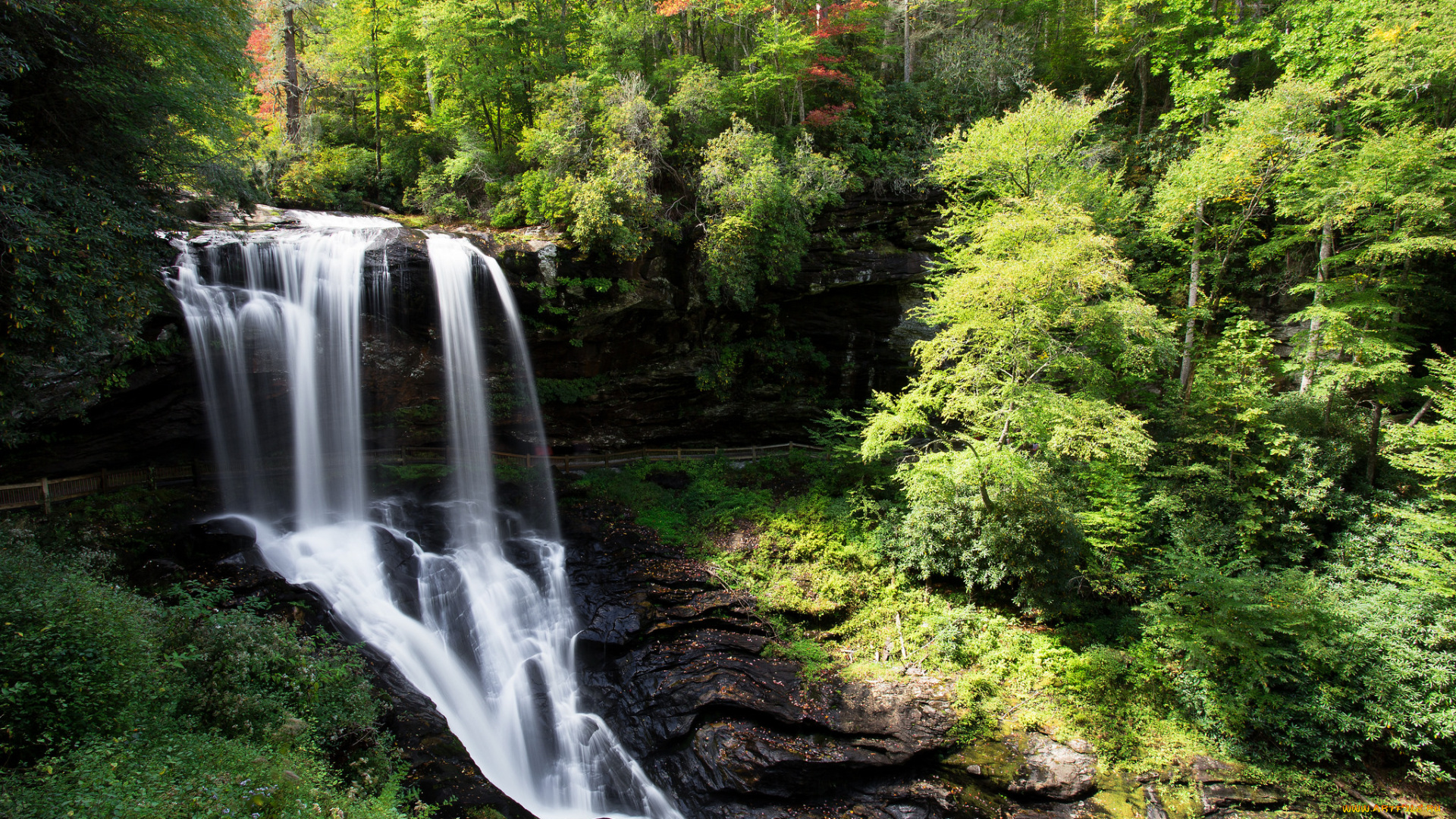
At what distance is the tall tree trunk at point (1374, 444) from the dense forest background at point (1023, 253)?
0.09 metres

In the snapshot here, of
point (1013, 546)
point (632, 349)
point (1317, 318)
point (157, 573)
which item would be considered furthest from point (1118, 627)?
point (157, 573)

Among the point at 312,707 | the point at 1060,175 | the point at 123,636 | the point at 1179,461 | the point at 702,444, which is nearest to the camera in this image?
the point at 123,636

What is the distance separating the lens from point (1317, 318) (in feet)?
43.1

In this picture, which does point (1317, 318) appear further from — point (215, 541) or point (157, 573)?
point (157, 573)

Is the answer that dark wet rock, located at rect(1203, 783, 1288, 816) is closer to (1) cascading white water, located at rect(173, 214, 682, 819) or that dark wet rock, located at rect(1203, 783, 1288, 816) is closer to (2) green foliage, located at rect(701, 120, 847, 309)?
A: (1) cascading white water, located at rect(173, 214, 682, 819)

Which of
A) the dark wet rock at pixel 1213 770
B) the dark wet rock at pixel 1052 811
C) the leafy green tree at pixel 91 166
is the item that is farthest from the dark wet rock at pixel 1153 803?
the leafy green tree at pixel 91 166

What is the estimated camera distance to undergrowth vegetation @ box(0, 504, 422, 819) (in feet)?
15.8

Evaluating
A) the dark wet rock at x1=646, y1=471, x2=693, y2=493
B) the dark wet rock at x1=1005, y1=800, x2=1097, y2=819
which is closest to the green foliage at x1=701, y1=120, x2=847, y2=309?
the dark wet rock at x1=646, y1=471, x2=693, y2=493

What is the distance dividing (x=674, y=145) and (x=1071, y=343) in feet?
40.7

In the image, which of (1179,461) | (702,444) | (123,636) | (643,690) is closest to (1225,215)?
(1179,461)

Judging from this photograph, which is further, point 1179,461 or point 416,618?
point 1179,461

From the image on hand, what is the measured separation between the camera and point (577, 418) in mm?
17859

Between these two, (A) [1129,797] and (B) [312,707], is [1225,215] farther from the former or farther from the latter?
(B) [312,707]

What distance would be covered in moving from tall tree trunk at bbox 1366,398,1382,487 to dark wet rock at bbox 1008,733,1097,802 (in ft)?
27.5
